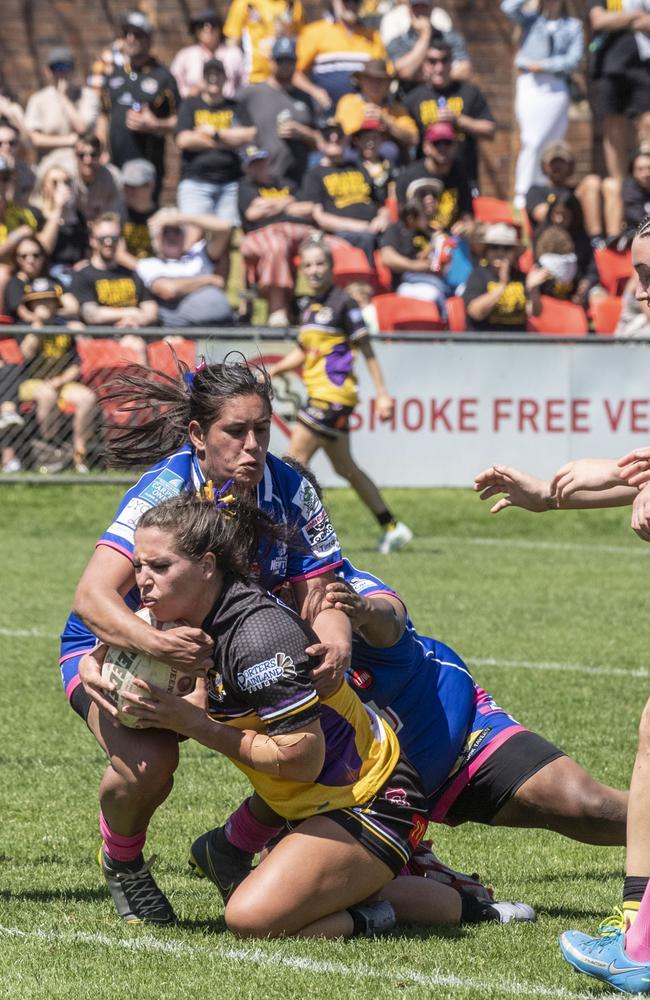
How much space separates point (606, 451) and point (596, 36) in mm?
6469

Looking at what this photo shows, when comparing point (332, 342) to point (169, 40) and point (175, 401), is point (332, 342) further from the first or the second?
point (169, 40)

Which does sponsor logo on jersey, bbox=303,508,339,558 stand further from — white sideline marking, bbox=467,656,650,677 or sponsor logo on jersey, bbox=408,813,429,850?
white sideline marking, bbox=467,656,650,677

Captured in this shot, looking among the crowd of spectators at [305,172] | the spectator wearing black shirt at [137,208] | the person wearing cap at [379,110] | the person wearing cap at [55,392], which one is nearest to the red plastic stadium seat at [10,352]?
the person wearing cap at [55,392]

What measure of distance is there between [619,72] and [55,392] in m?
8.01

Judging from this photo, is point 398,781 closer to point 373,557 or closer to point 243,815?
point 243,815

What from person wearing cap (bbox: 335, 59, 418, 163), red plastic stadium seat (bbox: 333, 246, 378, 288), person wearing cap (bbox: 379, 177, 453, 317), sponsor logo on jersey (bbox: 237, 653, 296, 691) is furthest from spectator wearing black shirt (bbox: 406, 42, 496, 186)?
sponsor logo on jersey (bbox: 237, 653, 296, 691)

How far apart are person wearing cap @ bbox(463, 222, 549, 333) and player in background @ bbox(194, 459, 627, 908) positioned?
10.5 metres

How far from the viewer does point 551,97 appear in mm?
18625

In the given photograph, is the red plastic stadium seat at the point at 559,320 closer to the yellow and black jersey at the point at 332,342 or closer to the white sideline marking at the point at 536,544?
the white sideline marking at the point at 536,544

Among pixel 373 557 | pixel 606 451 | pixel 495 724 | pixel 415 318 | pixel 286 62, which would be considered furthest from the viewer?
pixel 286 62

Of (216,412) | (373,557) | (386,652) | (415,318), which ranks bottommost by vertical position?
(373,557)

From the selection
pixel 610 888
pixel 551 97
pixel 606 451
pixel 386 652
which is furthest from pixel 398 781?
pixel 551 97

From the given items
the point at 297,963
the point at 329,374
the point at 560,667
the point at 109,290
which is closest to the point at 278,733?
the point at 297,963

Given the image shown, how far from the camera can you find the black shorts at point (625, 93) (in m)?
18.0
